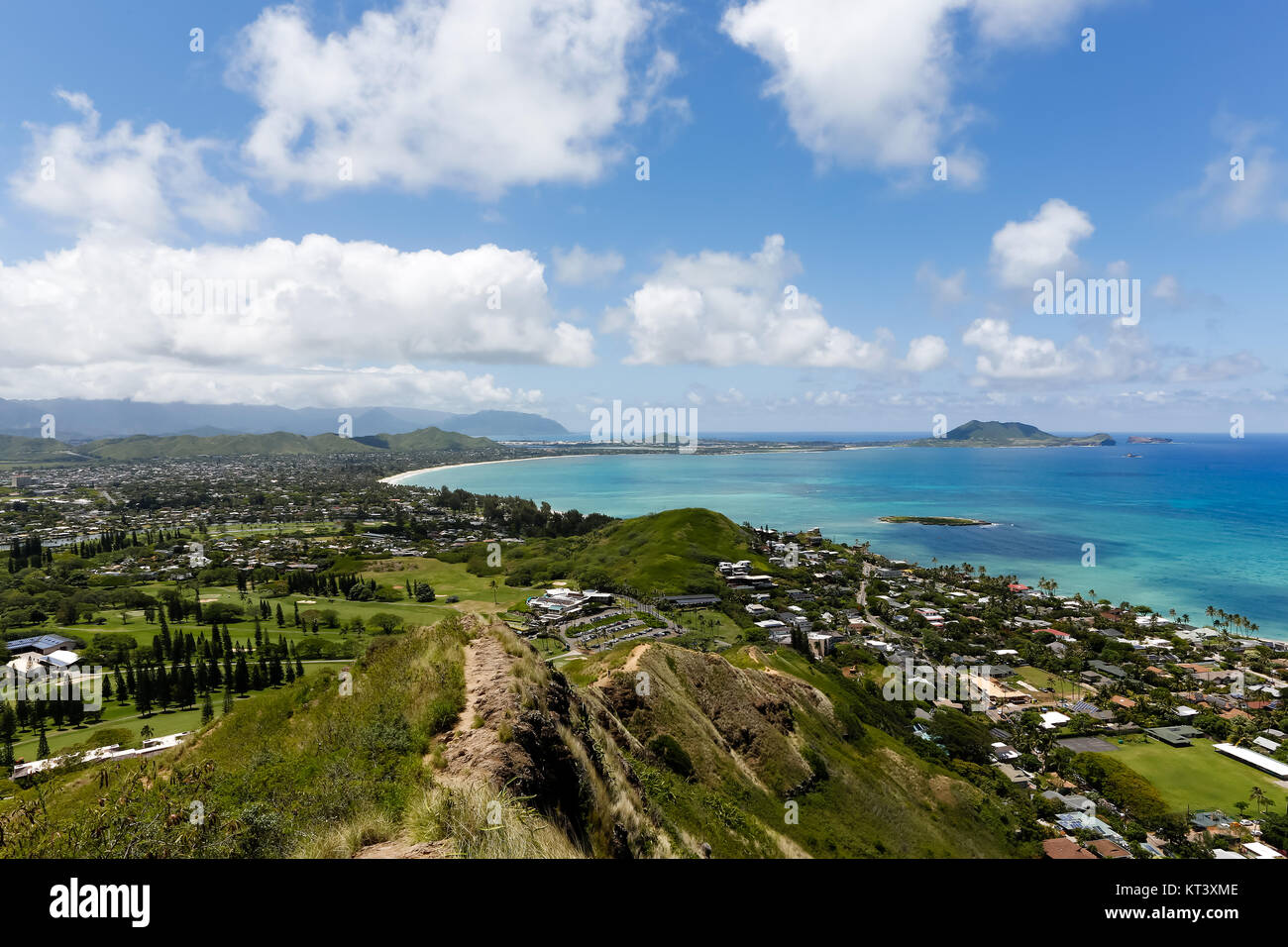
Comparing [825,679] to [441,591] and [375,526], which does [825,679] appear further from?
[375,526]

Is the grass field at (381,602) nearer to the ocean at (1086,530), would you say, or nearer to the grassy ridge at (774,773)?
the grassy ridge at (774,773)

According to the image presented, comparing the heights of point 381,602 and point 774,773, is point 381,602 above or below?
below

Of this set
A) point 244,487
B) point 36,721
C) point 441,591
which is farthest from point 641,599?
point 244,487

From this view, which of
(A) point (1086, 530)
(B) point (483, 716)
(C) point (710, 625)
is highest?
(B) point (483, 716)

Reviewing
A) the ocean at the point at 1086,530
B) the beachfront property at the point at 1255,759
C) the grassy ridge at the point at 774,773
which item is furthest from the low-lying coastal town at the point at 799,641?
the ocean at the point at 1086,530

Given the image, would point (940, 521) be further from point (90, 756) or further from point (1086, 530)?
point (90, 756)

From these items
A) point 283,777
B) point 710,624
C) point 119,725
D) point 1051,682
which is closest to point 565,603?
point 710,624

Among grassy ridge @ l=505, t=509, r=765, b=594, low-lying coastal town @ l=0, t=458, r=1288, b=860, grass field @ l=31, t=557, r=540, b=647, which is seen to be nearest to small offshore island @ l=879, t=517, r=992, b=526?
low-lying coastal town @ l=0, t=458, r=1288, b=860
